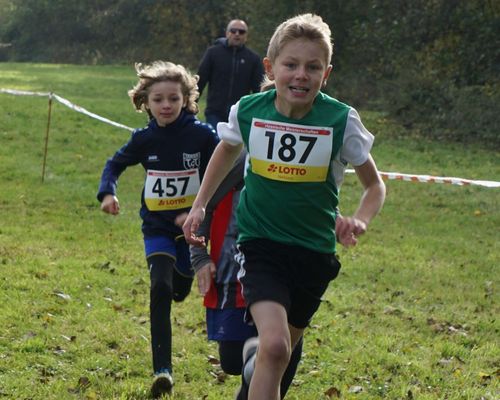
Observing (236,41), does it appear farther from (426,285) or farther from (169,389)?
(169,389)

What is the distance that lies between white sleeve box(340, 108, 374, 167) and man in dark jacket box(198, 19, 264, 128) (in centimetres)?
925

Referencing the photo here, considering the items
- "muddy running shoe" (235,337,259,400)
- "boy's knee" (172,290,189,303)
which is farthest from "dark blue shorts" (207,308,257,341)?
"boy's knee" (172,290,189,303)

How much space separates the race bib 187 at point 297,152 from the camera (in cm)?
435

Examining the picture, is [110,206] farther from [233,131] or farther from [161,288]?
[233,131]

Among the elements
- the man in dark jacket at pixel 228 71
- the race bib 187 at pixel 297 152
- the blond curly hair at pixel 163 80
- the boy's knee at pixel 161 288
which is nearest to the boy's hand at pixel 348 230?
the race bib 187 at pixel 297 152

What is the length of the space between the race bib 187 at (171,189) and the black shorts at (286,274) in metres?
1.52

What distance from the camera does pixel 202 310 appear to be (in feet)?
26.0

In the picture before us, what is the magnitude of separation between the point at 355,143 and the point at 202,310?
12.6 ft

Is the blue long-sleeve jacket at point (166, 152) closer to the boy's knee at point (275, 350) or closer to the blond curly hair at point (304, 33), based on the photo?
the blond curly hair at point (304, 33)

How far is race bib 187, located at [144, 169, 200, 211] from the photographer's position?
5973 mm

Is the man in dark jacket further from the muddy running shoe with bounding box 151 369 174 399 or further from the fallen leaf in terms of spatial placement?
the muddy running shoe with bounding box 151 369 174 399

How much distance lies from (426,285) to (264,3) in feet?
70.9

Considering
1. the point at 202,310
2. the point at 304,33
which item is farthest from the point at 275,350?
the point at 202,310

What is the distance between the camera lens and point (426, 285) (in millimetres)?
9016
